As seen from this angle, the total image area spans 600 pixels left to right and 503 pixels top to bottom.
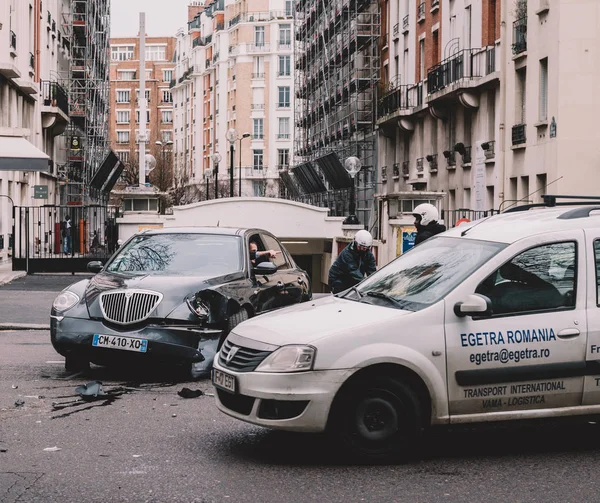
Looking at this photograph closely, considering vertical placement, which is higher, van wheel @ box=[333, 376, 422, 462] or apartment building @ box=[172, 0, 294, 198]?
apartment building @ box=[172, 0, 294, 198]

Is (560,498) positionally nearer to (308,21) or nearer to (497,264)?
(497,264)

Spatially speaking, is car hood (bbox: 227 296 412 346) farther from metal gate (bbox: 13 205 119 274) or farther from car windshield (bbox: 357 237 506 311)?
metal gate (bbox: 13 205 119 274)

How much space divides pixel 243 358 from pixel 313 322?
0.51m

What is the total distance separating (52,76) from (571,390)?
1840 inches

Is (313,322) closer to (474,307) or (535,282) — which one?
(474,307)

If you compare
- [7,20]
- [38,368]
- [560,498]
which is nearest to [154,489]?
[560,498]

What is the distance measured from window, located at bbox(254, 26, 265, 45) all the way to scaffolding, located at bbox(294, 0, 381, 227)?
45.7 m

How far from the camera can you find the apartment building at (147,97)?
516 feet

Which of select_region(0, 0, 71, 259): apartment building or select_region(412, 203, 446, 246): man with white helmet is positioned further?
select_region(0, 0, 71, 259): apartment building

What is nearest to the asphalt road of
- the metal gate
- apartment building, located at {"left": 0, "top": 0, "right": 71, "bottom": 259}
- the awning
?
the awning

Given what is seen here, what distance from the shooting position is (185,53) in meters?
147

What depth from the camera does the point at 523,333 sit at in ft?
24.3

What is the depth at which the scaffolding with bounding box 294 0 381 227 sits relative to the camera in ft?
176

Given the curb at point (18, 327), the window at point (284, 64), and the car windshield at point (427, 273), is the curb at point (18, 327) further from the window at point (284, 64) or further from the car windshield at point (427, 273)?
the window at point (284, 64)
